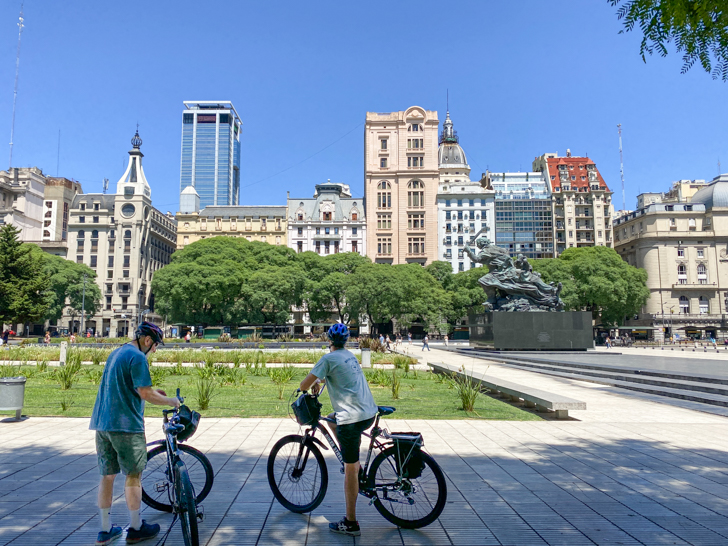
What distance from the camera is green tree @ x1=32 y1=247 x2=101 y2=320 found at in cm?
6462

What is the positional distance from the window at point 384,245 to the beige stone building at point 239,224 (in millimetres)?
15861

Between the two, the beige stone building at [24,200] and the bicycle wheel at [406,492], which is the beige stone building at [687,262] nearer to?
the bicycle wheel at [406,492]

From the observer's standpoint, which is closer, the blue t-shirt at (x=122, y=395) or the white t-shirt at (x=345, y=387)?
the blue t-shirt at (x=122, y=395)

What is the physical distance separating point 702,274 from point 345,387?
91.8m

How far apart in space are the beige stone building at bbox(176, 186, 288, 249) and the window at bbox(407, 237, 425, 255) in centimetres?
2090

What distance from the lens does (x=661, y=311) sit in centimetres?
7675

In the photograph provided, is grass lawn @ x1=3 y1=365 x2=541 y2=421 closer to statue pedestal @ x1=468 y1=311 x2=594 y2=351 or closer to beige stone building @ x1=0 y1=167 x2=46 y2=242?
statue pedestal @ x1=468 y1=311 x2=594 y2=351

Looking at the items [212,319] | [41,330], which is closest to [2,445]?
[212,319]

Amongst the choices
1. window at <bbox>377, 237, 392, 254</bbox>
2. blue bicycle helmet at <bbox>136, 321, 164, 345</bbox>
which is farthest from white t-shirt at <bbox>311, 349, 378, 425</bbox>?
window at <bbox>377, 237, 392, 254</bbox>

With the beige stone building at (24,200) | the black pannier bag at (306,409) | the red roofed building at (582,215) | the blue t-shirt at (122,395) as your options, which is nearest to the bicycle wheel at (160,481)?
the blue t-shirt at (122,395)

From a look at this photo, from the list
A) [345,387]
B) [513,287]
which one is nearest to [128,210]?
[513,287]

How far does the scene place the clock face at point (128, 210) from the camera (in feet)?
273

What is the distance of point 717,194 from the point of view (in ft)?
266

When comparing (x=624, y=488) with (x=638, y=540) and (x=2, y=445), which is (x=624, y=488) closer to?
(x=638, y=540)
